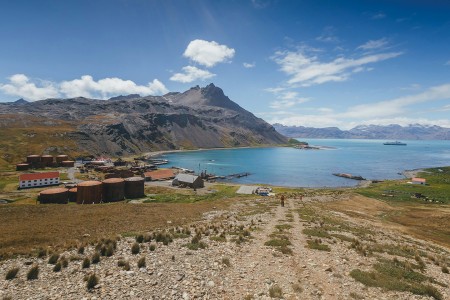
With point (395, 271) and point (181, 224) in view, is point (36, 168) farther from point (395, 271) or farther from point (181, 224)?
point (395, 271)

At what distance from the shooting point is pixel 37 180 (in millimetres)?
97500

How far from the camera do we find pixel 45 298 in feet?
46.3

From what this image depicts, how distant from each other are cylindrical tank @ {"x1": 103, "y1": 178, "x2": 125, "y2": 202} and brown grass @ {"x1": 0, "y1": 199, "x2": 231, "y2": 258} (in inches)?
1157

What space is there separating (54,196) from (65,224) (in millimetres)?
42271

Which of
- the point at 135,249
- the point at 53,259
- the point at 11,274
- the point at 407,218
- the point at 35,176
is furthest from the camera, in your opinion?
the point at 35,176

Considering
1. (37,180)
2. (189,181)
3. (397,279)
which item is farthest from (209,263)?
(37,180)

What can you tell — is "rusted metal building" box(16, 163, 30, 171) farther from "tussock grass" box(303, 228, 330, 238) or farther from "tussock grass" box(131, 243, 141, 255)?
"tussock grass" box(303, 228, 330, 238)

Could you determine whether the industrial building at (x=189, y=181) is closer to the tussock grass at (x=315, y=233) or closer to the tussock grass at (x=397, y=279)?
the tussock grass at (x=315, y=233)

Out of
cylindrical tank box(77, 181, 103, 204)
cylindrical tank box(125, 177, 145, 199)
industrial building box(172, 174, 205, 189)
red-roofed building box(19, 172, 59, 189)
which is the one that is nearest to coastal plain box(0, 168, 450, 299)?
cylindrical tank box(77, 181, 103, 204)

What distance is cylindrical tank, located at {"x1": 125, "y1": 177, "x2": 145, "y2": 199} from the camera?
3049 inches

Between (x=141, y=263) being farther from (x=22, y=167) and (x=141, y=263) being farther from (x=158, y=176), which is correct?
(x=22, y=167)

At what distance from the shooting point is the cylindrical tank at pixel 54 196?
6450 centimetres

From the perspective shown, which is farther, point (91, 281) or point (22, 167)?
point (22, 167)

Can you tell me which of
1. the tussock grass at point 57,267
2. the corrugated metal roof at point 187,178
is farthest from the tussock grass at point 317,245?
the corrugated metal roof at point 187,178
